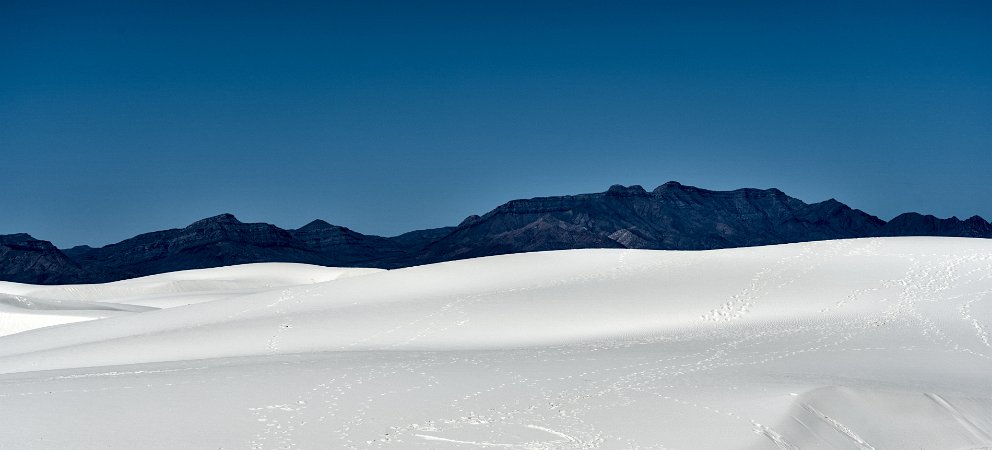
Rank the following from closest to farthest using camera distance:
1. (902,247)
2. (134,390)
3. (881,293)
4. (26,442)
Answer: (26,442)
(134,390)
(881,293)
(902,247)

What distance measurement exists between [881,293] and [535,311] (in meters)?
9.18

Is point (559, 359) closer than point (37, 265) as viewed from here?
Yes

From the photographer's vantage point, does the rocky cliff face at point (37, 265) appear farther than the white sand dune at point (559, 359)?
Yes

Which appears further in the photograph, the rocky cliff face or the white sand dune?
the rocky cliff face

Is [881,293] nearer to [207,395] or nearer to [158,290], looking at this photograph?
[207,395]

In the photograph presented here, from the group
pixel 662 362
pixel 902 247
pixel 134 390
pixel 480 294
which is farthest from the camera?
pixel 902 247

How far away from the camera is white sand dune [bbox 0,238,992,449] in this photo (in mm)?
11781

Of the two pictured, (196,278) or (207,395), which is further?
(196,278)

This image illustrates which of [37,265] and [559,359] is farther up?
[37,265]

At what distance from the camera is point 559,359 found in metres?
17.8

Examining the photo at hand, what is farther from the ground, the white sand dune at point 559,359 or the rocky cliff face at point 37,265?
the rocky cliff face at point 37,265

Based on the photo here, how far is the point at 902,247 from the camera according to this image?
100ft

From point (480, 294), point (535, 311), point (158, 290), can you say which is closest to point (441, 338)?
point (535, 311)

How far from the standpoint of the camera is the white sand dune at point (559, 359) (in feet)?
38.7
